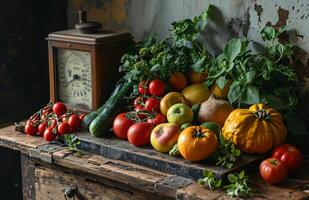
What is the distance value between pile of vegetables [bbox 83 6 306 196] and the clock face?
13cm

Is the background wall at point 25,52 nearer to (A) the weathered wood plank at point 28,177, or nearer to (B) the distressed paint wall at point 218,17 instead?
(B) the distressed paint wall at point 218,17

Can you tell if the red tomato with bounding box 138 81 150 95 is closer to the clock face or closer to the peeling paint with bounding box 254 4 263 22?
the clock face

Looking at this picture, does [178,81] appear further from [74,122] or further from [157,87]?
[74,122]

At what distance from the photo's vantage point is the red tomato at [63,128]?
6.28 feet

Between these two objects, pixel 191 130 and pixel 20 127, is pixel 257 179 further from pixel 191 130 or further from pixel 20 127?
pixel 20 127

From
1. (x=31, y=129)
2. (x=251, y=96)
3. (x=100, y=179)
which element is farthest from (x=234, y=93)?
(x=31, y=129)

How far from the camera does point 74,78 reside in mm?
2066

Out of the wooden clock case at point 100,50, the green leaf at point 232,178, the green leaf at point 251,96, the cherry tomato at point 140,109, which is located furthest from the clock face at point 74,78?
the green leaf at point 232,178

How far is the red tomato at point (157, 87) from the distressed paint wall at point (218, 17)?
0.86 ft

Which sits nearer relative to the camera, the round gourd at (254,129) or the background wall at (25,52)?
the round gourd at (254,129)

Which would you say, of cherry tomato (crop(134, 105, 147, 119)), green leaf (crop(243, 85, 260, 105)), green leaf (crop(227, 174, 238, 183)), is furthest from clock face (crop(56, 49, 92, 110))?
green leaf (crop(227, 174, 238, 183))

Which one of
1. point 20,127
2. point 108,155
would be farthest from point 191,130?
point 20,127

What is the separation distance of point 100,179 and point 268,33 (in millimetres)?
729

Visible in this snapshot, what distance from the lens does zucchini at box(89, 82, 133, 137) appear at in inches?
73.0
